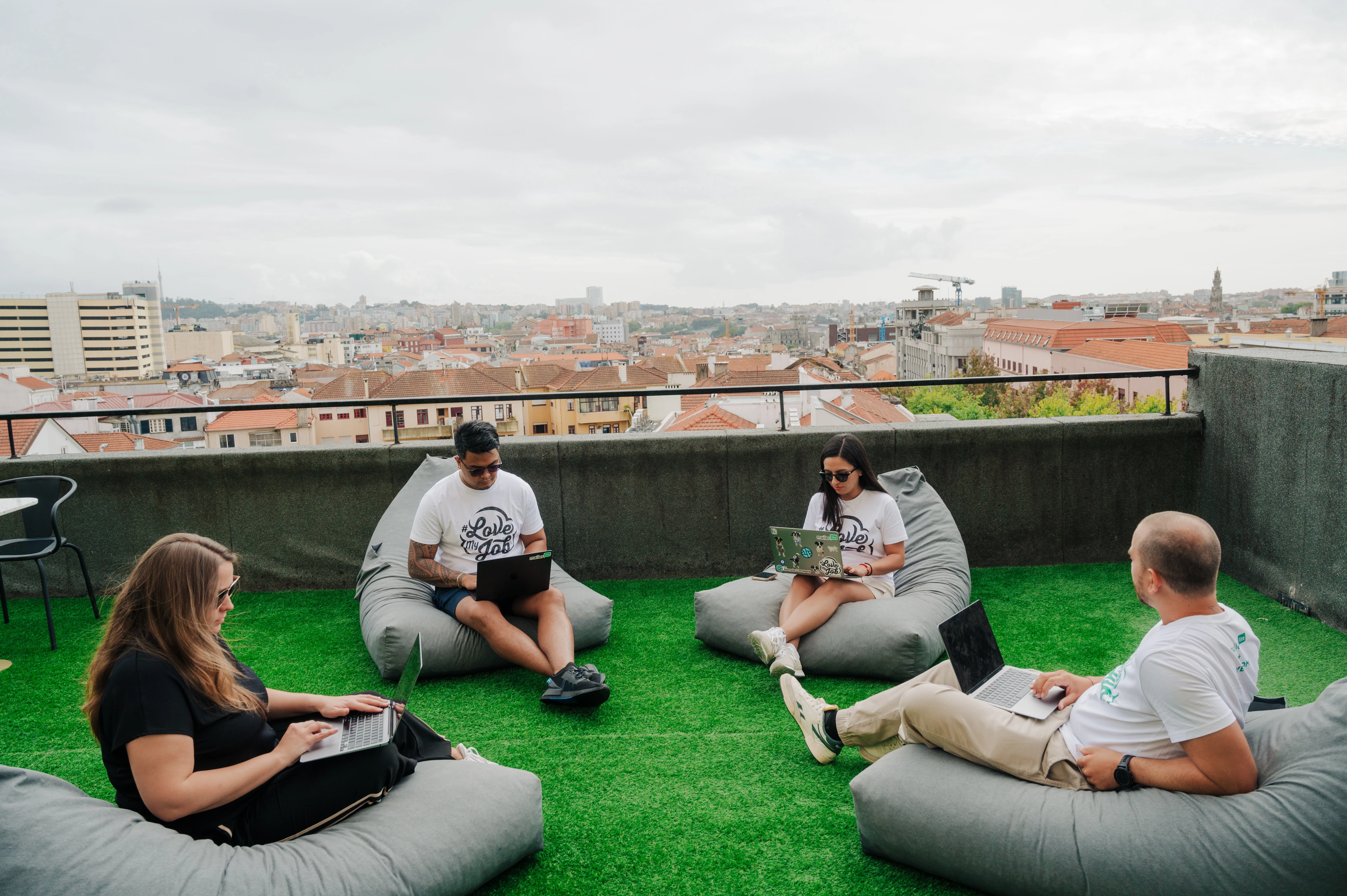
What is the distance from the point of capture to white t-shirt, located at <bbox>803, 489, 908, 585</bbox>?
13.1ft

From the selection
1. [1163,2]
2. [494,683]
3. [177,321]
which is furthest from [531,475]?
[177,321]

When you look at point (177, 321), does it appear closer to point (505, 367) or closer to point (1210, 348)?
point (505, 367)

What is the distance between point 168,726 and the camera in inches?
72.0

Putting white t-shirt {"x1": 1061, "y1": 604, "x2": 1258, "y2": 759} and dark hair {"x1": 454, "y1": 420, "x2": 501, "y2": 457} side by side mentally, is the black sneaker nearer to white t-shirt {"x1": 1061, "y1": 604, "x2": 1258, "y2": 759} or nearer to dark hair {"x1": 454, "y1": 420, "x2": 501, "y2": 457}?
dark hair {"x1": 454, "y1": 420, "x2": 501, "y2": 457}

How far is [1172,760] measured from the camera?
197cm

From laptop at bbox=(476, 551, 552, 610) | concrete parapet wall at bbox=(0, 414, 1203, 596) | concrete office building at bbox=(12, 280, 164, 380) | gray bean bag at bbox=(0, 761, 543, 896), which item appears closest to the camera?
gray bean bag at bbox=(0, 761, 543, 896)

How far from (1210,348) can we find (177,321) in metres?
60.0

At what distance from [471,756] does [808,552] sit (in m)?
1.82

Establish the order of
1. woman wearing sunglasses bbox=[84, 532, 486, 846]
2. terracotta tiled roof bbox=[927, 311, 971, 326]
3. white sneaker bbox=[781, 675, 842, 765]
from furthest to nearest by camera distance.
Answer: terracotta tiled roof bbox=[927, 311, 971, 326] → white sneaker bbox=[781, 675, 842, 765] → woman wearing sunglasses bbox=[84, 532, 486, 846]

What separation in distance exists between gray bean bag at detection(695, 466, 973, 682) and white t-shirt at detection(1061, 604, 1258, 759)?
1409 mm

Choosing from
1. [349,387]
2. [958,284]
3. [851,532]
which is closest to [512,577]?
[851,532]

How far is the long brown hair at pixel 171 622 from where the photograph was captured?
187 centimetres

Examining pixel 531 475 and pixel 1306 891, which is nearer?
pixel 1306 891

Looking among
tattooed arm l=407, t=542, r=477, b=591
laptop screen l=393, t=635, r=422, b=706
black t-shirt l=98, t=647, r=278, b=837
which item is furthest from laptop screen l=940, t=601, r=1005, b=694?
tattooed arm l=407, t=542, r=477, b=591
